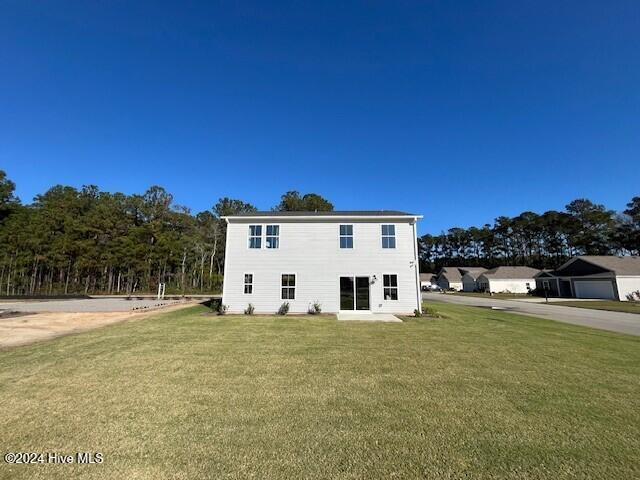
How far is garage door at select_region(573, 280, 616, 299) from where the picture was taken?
32.3 metres

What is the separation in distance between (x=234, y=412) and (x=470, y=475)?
9.61 feet

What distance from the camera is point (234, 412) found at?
4043 millimetres

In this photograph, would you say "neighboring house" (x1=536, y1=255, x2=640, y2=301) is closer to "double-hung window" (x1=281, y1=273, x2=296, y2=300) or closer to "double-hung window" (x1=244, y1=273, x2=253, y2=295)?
"double-hung window" (x1=281, y1=273, x2=296, y2=300)

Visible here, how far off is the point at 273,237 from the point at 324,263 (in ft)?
10.5

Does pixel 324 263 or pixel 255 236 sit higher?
pixel 255 236

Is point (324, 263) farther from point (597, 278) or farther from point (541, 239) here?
point (541, 239)

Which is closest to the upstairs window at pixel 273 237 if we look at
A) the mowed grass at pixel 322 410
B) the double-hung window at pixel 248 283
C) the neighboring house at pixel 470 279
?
the double-hung window at pixel 248 283

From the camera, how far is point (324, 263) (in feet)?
52.2

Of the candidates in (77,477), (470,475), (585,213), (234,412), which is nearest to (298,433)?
(234,412)

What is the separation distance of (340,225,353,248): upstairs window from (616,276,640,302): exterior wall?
34.5m

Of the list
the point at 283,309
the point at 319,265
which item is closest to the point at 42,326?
the point at 283,309

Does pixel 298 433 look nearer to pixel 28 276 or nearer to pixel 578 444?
pixel 578 444

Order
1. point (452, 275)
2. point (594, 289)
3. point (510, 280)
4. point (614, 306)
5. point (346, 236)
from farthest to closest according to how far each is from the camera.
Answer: point (452, 275) < point (510, 280) < point (594, 289) < point (614, 306) < point (346, 236)

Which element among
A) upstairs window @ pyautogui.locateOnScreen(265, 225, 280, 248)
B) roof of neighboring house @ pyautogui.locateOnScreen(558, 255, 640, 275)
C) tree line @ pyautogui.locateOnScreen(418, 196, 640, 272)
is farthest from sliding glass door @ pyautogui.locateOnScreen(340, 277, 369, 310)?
tree line @ pyautogui.locateOnScreen(418, 196, 640, 272)
